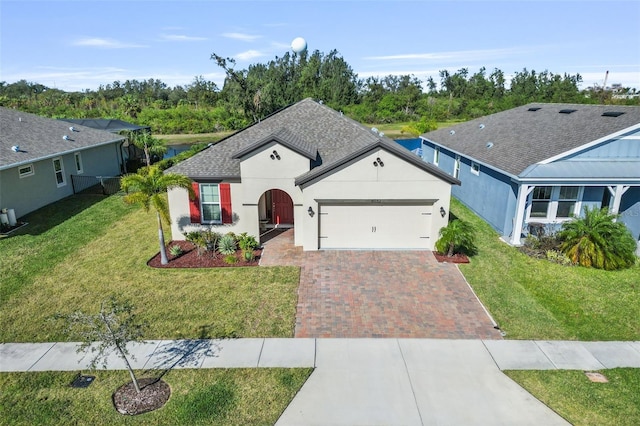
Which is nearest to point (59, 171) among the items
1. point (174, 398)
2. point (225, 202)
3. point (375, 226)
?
point (225, 202)

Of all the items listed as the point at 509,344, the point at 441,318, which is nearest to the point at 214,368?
the point at 441,318

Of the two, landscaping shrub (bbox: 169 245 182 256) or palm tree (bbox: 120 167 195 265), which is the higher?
palm tree (bbox: 120 167 195 265)

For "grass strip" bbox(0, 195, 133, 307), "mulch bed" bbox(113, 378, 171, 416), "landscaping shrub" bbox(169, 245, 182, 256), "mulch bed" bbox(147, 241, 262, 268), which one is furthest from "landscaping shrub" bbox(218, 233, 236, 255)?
"mulch bed" bbox(113, 378, 171, 416)

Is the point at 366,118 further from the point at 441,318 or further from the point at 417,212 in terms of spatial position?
the point at 441,318

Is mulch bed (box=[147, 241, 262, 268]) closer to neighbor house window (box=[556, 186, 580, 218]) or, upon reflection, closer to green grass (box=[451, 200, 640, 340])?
green grass (box=[451, 200, 640, 340])

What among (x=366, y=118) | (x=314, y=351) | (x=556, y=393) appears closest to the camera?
(x=556, y=393)

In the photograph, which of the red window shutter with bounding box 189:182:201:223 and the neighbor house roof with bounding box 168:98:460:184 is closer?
the neighbor house roof with bounding box 168:98:460:184
